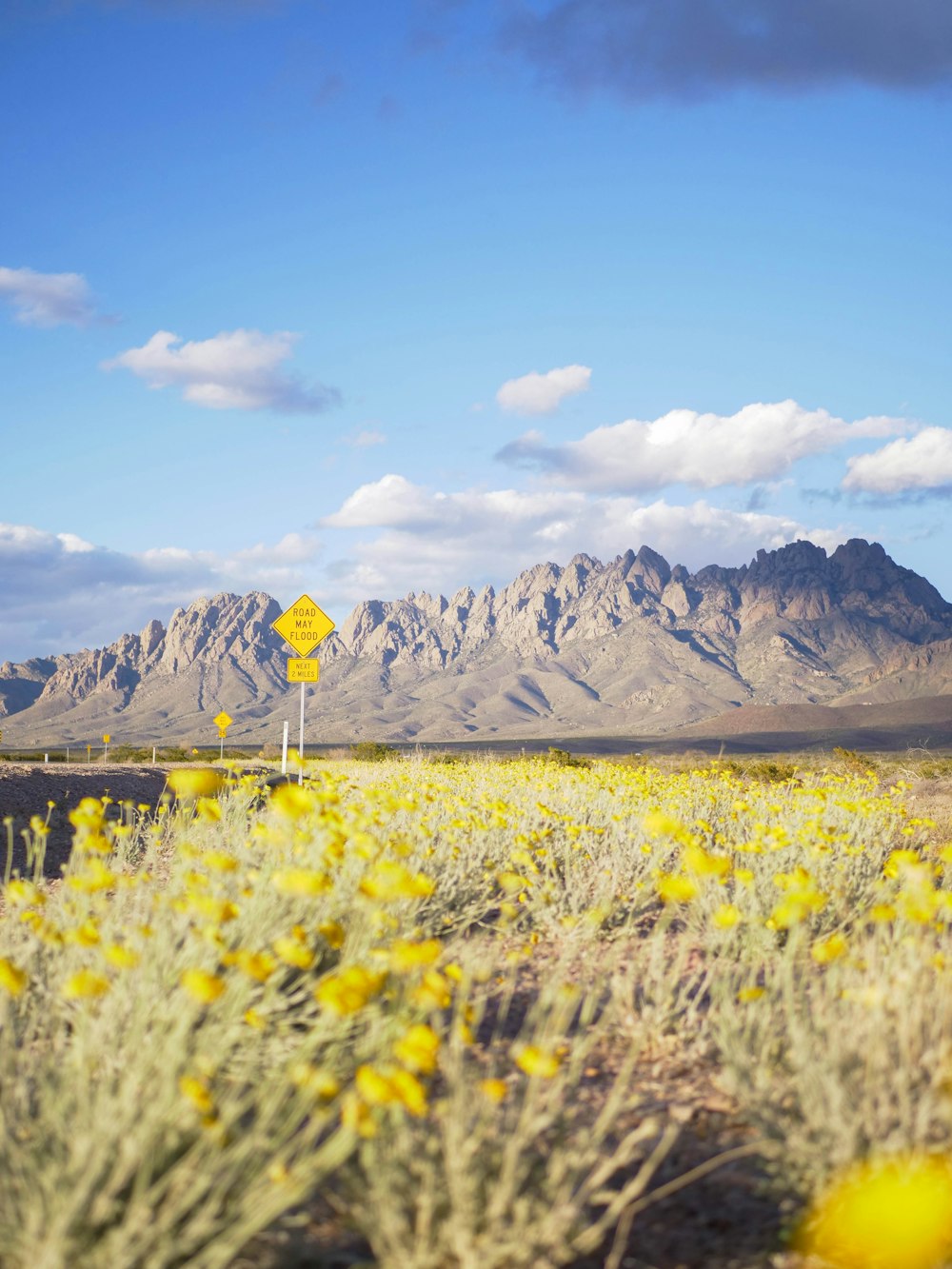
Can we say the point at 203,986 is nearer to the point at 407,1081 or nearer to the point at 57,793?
the point at 407,1081

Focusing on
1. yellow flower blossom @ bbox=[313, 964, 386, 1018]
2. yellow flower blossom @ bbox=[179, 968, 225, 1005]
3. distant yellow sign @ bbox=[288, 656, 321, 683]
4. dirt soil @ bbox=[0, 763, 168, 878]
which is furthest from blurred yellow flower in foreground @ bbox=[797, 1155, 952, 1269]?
→ distant yellow sign @ bbox=[288, 656, 321, 683]

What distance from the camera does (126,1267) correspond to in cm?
200

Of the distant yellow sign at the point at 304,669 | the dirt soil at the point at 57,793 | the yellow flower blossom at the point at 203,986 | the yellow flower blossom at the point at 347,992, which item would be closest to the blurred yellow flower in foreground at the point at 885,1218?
the yellow flower blossom at the point at 347,992

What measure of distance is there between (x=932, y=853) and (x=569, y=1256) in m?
6.75

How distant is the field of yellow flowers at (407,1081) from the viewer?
207 cm

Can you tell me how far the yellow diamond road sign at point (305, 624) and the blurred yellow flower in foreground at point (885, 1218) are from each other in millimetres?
15411

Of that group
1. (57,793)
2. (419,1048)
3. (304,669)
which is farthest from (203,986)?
(304,669)

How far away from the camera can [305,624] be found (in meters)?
17.5

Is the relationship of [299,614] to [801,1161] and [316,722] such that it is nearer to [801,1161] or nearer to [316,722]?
[801,1161]

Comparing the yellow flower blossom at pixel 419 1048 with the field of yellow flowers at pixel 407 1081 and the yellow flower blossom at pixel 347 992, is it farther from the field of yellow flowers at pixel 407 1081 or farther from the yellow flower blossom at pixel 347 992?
the yellow flower blossom at pixel 347 992

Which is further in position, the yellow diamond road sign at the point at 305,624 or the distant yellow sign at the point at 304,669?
the yellow diamond road sign at the point at 305,624

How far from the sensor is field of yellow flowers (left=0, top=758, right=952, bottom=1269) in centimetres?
207

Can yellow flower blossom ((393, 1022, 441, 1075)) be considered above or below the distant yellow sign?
below

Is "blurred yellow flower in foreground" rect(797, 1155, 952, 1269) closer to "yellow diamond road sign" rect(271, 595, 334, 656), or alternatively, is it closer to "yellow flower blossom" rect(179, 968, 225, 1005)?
"yellow flower blossom" rect(179, 968, 225, 1005)
